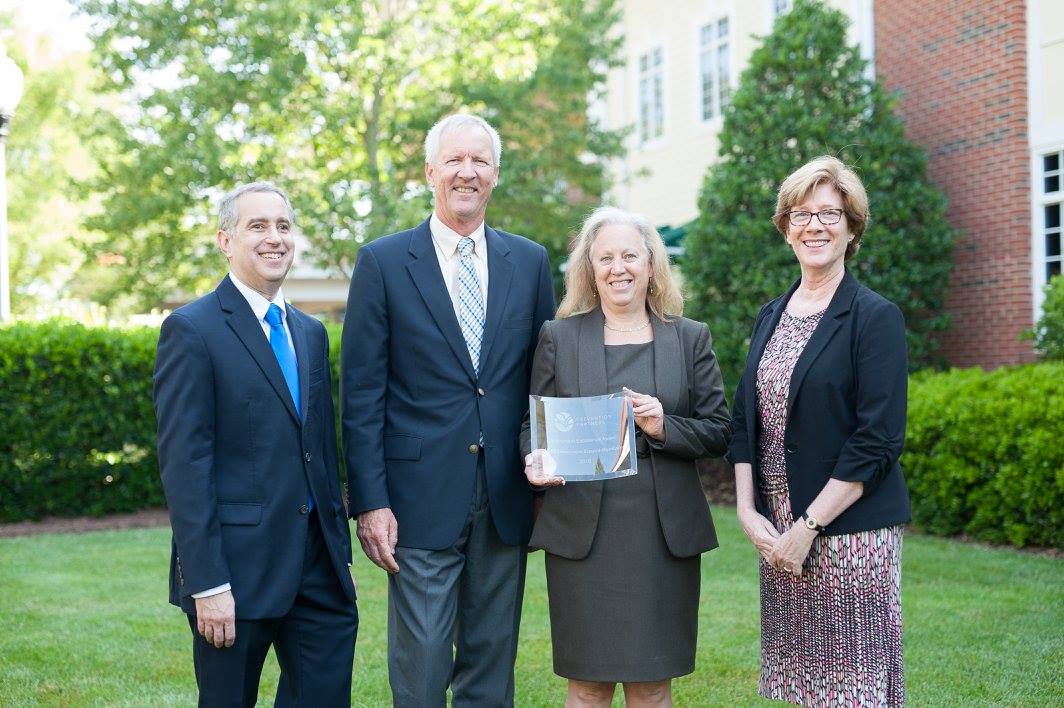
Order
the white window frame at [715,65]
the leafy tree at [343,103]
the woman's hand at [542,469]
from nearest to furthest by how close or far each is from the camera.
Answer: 1. the woman's hand at [542,469]
2. the leafy tree at [343,103]
3. the white window frame at [715,65]

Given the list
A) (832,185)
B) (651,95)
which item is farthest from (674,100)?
(832,185)

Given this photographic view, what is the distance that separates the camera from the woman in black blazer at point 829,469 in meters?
3.69

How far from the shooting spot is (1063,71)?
1168 cm

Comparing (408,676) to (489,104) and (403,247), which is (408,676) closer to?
(403,247)

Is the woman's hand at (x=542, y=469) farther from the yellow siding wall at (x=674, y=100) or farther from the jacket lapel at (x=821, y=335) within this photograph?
the yellow siding wall at (x=674, y=100)

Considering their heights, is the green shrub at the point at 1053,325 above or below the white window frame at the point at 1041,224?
below

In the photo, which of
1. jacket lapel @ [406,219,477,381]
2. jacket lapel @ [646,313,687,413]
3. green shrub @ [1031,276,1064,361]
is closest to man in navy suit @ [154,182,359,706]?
jacket lapel @ [406,219,477,381]

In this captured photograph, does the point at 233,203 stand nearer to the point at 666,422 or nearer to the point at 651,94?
the point at 666,422

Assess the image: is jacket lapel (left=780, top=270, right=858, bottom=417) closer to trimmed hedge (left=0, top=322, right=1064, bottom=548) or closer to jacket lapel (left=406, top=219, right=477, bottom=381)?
jacket lapel (left=406, top=219, right=477, bottom=381)

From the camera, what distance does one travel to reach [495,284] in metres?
4.18

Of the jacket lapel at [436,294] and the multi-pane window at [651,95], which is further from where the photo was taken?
the multi-pane window at [651,95]

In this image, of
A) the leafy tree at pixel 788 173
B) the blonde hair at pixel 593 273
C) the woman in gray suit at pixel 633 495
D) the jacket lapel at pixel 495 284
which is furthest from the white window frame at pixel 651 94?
the woman in gray suit at pixel 633 495

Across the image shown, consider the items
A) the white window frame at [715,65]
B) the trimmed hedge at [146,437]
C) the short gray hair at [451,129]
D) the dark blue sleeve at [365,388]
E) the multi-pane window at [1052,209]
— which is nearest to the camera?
the dark blue sleeve at [365,388]

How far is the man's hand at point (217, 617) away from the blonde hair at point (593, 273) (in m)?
1.59
